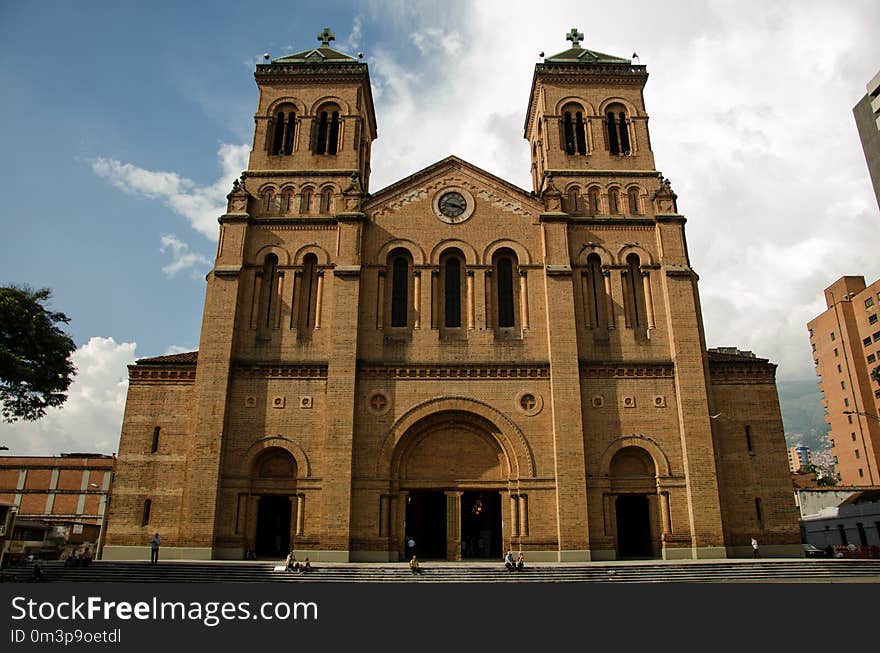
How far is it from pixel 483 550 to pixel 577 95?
25.2 metres

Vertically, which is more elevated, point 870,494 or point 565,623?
point 870,494

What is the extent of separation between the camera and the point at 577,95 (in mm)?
36906

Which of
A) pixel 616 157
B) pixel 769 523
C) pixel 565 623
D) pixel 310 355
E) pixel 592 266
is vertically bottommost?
pixel 565 623

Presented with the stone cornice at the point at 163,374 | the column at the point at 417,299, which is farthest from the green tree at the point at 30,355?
the column at the point at 417,299

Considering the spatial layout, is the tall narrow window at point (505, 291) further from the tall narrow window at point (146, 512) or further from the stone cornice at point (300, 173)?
the tall narrow window at point (146, 512)

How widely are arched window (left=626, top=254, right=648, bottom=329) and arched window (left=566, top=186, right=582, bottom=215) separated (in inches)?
Result: 150

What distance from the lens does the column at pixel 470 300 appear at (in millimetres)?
31000

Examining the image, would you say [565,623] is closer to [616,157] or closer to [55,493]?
[616,157]

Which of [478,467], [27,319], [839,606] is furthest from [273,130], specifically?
[839,606]

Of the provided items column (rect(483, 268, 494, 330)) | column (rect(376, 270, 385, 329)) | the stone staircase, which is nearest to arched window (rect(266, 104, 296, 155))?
column (rect(376, 270, 385, 329))

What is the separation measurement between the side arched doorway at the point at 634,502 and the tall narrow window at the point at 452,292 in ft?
32.2

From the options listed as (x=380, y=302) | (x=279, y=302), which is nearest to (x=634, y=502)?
(x=380, y=302)

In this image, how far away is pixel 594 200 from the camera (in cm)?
3425

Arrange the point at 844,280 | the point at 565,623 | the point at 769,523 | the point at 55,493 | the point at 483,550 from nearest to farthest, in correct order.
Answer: the point at 565,623 < the point at 769,523 < the point at 483,550 < the point at 55,493 < the point at 844,280
